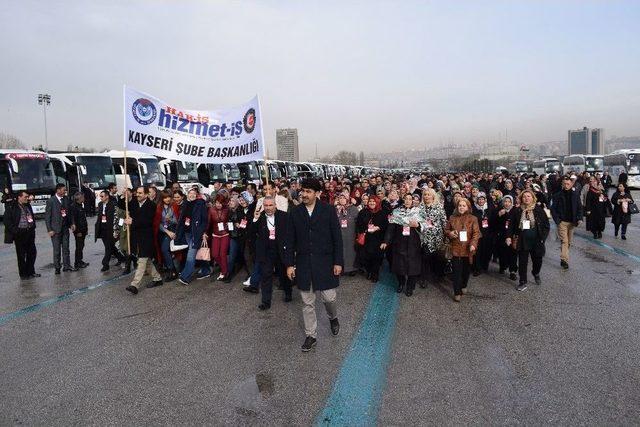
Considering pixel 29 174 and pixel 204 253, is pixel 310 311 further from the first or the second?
pixel 29 174

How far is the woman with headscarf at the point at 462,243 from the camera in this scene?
22.5 ft

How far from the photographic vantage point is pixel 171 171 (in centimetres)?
2648

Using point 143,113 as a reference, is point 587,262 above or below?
below

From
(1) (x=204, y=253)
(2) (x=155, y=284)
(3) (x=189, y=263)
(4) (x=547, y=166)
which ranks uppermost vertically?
(4) (x=547, y=166)

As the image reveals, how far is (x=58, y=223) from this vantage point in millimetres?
9633

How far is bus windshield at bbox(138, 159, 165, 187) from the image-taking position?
2538 cm

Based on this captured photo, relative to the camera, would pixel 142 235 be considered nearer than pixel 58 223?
Yes

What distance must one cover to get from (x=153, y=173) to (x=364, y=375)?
23.7 metres

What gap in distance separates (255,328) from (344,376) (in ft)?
5.70

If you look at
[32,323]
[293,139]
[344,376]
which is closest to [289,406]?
[344,376]

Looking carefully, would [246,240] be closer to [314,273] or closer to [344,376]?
[314,273]

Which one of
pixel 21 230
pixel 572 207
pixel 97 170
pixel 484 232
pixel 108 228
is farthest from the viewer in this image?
pixel 97 170

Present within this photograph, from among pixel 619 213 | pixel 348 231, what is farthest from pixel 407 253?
pixel 619 213

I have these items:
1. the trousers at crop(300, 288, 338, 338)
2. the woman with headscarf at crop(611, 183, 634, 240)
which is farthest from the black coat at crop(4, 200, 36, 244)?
the woman with headscarf at crop(611, 183, 634, 240)
